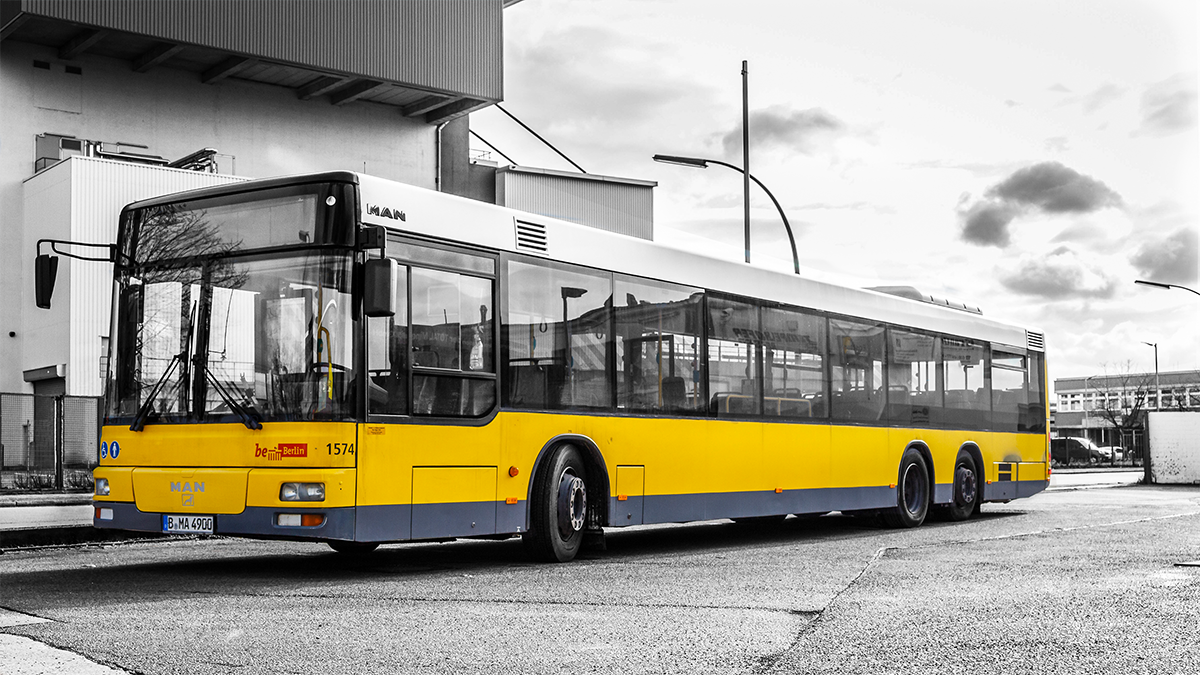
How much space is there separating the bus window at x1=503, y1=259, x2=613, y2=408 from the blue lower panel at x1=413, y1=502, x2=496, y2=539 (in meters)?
0.94

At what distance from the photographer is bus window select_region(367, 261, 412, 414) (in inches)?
387

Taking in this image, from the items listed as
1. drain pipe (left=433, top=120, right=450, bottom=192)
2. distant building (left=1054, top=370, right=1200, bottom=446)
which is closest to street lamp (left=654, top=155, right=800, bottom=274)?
drain pipe (left=433, top=120, right=450, bottom=192)

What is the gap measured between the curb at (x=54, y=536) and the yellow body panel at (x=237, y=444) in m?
3.77

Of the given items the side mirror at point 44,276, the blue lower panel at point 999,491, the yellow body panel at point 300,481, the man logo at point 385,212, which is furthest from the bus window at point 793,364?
the side mirror at point 44,276

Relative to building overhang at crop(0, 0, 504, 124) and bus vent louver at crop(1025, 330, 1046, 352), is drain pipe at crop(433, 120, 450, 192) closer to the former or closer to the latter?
building overhang at crop(0, 0, 504, 124)

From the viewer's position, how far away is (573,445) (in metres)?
12.0

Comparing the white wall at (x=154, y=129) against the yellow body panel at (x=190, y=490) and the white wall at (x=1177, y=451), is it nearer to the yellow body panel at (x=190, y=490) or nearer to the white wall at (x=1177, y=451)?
the white wall at (x=1177, y=451)

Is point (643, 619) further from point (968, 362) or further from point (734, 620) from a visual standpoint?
point (968, 362)

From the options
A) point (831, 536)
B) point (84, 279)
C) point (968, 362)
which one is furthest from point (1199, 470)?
point (84, 279)

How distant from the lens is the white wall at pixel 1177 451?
37.1 metres

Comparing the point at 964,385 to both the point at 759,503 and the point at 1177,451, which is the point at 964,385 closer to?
the point at 759,503

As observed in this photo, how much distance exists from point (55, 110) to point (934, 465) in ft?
90.6

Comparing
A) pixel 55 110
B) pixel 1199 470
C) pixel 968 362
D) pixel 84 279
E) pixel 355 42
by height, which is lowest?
pixel 1199 470

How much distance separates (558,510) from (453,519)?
55.4 inches
